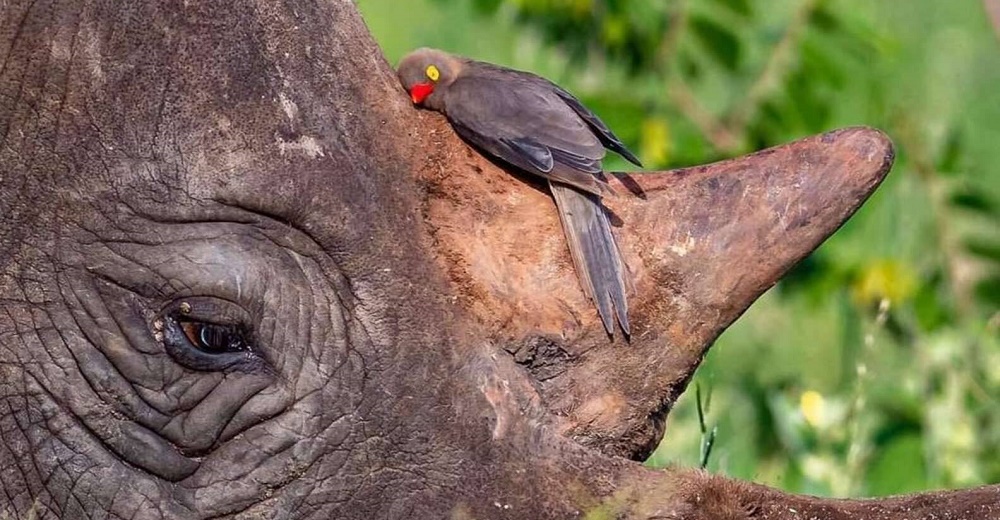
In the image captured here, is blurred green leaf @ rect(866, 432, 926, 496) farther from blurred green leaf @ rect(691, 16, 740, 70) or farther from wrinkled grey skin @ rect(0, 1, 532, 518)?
wrinkled grey skin @ rect(0, 1, 532, 518)

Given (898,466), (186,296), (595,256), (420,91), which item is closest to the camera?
(186,296)

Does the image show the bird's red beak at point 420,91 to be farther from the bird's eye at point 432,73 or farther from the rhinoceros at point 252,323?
the rhinoceros at point 252,323

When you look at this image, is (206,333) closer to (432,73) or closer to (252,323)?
(252,323)

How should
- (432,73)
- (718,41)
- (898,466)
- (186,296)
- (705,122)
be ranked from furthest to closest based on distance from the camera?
(705,122) → (718,41) → (898,466) → (432,73) → (186,296)

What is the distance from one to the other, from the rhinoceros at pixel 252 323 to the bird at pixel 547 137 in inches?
5.6

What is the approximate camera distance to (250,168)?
135 inches

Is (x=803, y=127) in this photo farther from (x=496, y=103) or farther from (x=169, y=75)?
(x=169, y=75)

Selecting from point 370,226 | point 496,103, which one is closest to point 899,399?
point 496,103

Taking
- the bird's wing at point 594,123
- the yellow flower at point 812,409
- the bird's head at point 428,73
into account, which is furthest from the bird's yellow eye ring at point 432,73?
the yellow flower at point 812,409

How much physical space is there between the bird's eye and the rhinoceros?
0.46 m

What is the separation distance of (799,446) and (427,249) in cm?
278

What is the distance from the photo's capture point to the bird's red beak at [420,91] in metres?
3.79

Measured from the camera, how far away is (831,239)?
7.43m

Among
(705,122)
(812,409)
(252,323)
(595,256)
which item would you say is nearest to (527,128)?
(595,256)
